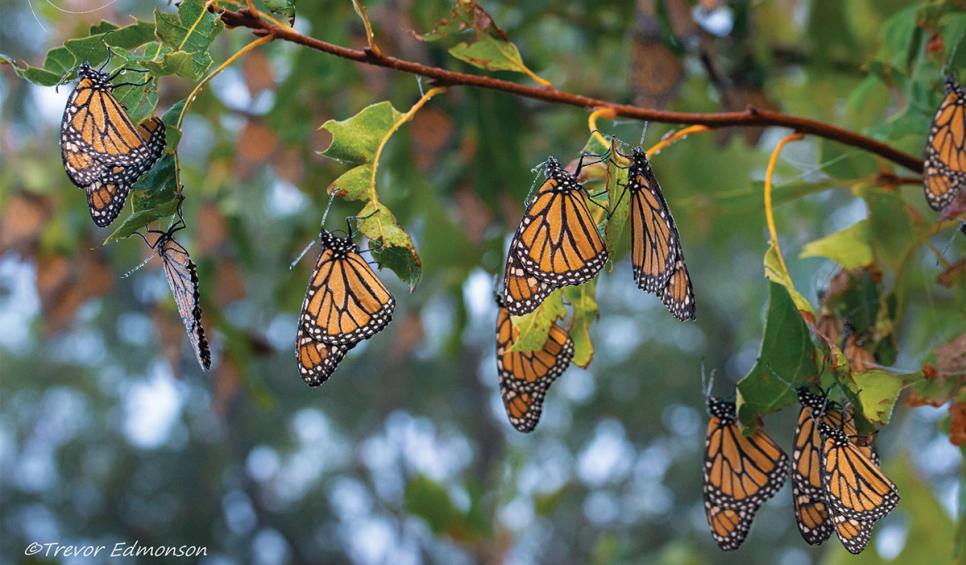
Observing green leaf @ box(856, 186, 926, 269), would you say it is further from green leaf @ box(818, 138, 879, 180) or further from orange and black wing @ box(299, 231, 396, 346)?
orange and black wing @ box(299, 231, 396, 346)

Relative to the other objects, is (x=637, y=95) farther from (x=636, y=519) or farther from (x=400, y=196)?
(x=636, y=519)

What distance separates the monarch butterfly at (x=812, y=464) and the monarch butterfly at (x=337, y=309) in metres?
0.62

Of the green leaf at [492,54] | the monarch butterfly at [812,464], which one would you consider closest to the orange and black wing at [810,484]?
the monarch butterfly at [812,464]

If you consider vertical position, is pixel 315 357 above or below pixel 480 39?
below

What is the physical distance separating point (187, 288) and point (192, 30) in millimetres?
370

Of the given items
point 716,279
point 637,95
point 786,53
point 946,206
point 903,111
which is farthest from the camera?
point 716,279

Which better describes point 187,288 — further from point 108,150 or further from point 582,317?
point 582,317

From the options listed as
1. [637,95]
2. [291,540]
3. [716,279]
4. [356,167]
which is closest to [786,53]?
[637,95]

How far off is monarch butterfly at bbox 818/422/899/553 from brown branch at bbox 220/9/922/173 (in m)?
0.49

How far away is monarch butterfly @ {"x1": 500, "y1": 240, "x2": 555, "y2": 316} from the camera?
1381mm

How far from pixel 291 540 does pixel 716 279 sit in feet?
18.3

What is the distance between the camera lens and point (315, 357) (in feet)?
4.97

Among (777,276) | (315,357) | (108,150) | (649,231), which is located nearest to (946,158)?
(777,276)

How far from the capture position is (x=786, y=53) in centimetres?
343
